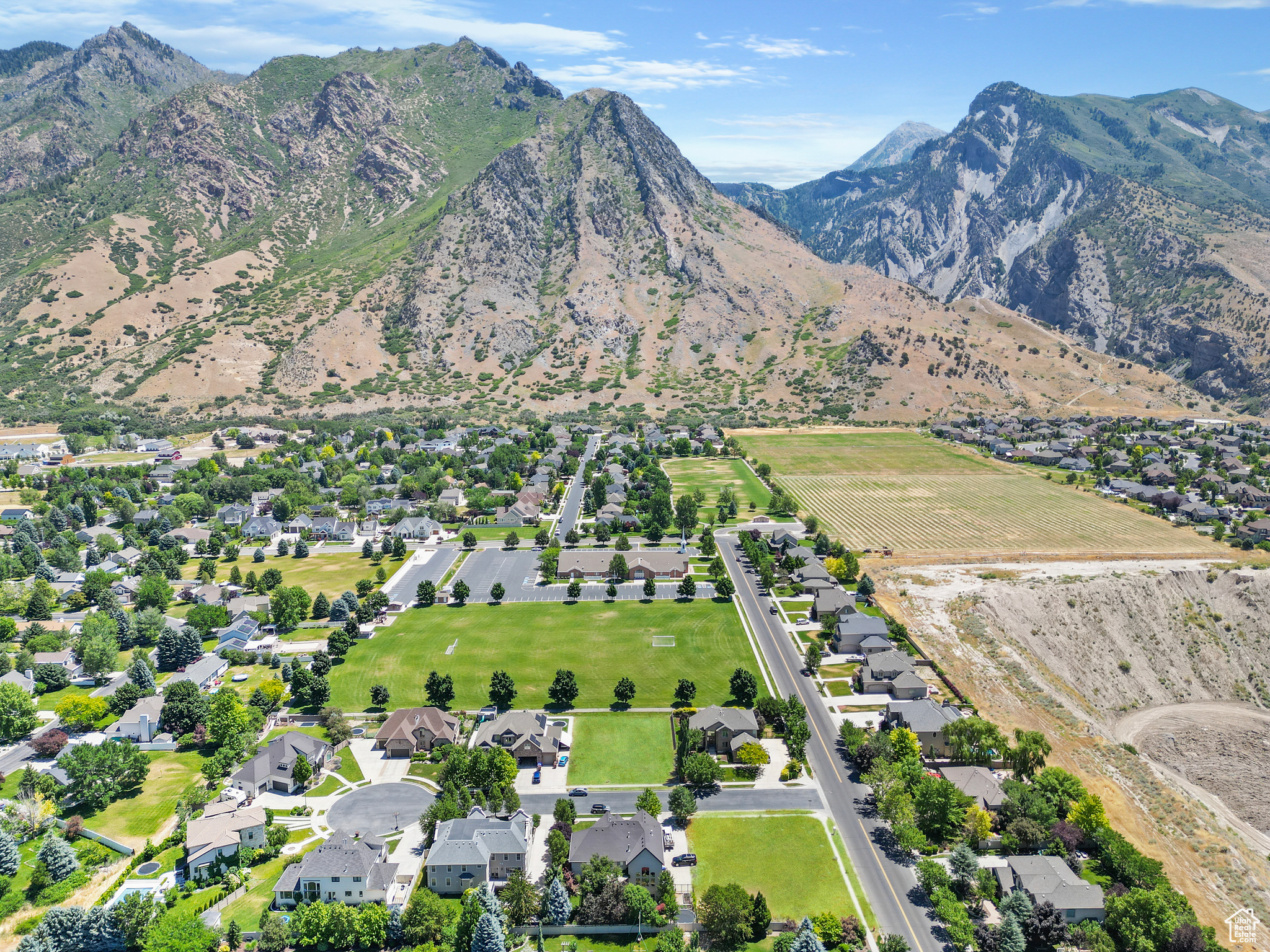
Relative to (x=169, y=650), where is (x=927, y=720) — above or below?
above

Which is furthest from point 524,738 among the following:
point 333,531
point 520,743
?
point 333,531

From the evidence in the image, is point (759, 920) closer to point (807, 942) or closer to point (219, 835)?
point (807, 942)

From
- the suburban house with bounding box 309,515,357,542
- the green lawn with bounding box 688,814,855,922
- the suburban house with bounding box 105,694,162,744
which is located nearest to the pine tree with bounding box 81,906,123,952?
the suburban house with bounding box 105,694,162,744

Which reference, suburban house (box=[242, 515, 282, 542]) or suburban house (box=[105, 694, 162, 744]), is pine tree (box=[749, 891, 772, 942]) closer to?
Answer: suburban house (box=[105, 694, 162, 744])

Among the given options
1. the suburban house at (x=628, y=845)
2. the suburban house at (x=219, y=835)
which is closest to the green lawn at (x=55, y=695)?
the suburban house at (x=219, y=835)

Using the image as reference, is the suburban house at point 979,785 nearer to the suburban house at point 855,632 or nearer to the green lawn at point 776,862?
the green lawn at point 776,862

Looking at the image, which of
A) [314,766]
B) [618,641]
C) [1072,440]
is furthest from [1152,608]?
[1072,440]
